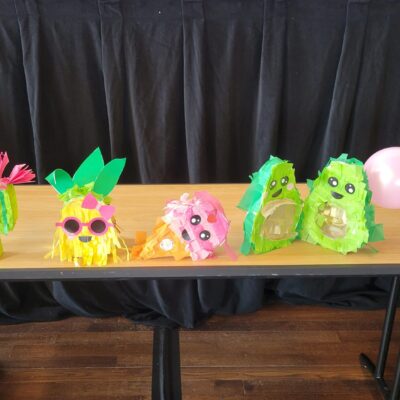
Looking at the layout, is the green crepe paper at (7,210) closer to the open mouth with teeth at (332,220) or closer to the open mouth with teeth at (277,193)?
the open mouth with teeth at (277,193)

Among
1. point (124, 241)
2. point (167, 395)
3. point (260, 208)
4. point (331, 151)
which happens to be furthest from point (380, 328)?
point (124, 241)

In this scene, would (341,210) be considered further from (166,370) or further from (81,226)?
(166,370)

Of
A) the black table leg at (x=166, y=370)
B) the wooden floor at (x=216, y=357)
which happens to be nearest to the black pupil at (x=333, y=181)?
the black table leg at (x=166, y=370)

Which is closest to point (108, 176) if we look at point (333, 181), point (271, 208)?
point (271, 208)

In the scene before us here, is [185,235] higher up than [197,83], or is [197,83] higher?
[197,83]

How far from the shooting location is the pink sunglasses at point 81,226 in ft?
2.77

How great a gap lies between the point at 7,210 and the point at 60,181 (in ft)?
0.43

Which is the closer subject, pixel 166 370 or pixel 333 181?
pixel 333 181

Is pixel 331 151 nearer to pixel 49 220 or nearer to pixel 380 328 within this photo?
pixel 380 328

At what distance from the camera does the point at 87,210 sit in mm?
842

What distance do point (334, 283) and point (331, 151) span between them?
592 mm

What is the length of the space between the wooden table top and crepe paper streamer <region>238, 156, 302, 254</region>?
0.03 meters

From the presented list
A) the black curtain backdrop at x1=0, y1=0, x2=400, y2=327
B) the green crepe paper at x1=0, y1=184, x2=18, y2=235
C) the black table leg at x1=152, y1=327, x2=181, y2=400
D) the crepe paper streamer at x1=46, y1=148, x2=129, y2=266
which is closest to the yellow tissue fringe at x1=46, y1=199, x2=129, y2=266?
the crepe paper streamer at x1=46, y1=148, x2=129, y2=266

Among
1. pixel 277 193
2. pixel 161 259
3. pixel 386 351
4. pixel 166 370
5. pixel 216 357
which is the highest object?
pixel 277 193
